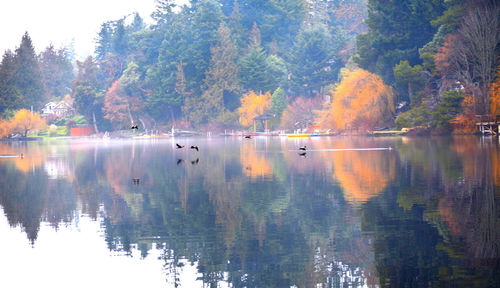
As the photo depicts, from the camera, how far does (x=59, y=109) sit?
137125mm

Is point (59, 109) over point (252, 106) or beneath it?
over

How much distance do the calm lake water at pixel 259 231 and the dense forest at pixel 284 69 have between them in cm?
3905

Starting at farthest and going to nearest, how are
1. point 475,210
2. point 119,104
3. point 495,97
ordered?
point 119,104 → point 495,97 → point 475,210

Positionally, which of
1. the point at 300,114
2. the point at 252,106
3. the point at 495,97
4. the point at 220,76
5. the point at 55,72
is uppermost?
the point at 55,72

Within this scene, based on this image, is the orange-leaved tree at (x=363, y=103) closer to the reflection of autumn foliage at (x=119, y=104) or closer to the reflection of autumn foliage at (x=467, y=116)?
the reflection of autumn foliage at (x=467, y=116)

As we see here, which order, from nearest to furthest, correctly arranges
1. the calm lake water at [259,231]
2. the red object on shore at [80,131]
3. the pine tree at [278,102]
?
the calm lake water at [259,231]
the pine tree at [278,102]
the red object on shore at [80,131]

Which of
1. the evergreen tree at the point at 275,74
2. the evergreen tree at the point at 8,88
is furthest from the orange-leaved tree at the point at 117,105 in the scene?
the evergreen tree at the point at 275,74

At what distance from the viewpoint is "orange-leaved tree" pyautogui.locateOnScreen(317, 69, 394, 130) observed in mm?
74500

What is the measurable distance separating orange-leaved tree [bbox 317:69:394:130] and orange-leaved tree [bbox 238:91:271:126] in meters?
25.6

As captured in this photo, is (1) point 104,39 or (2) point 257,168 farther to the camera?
(1) point 104,39

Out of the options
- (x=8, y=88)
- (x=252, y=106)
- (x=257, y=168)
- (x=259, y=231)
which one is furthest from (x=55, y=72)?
(x=259, y=231)

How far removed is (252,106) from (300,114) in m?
11.0

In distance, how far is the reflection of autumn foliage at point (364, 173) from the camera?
70.2 ft

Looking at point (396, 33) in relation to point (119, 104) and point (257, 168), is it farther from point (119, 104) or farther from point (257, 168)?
point (119, 104)
